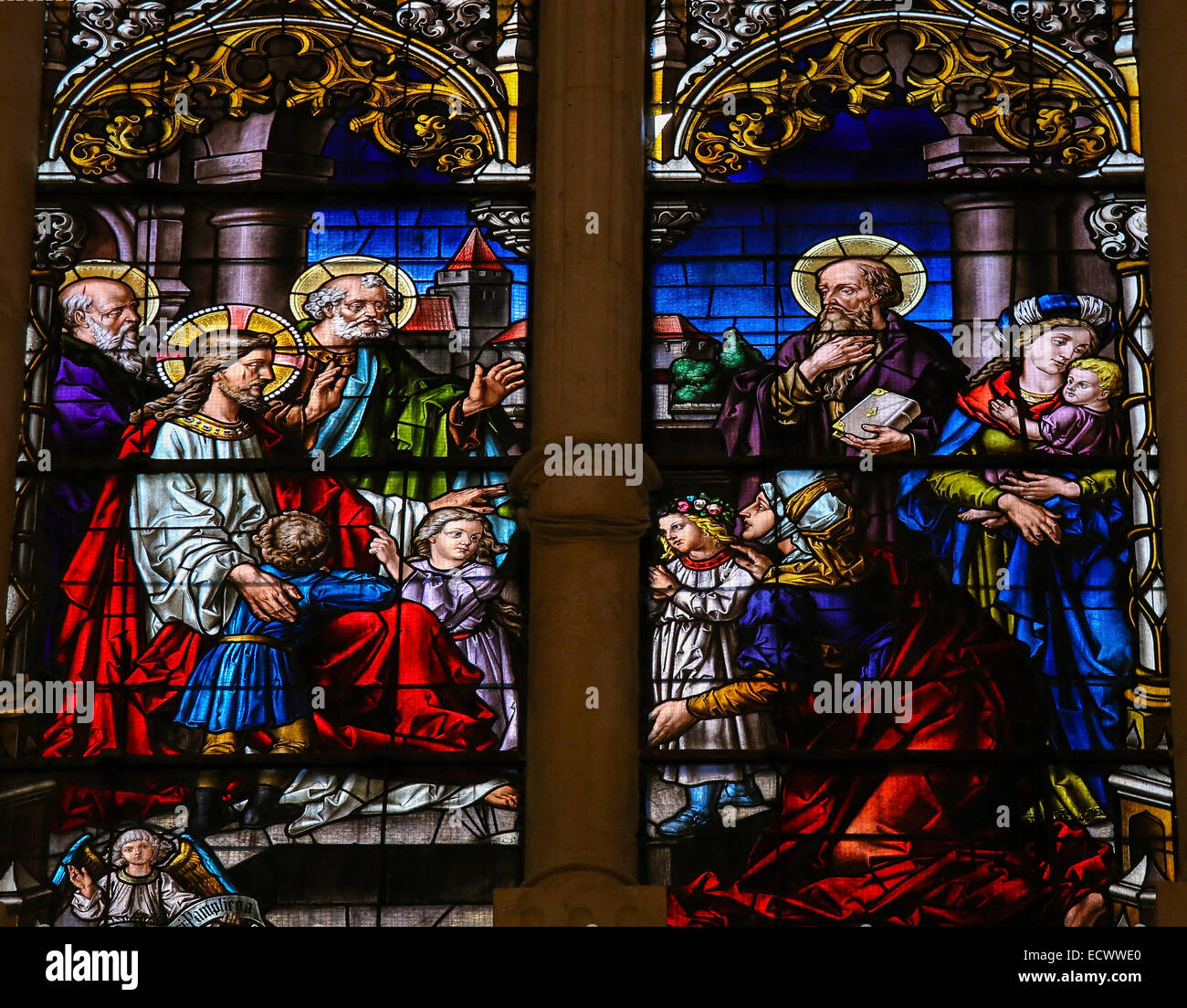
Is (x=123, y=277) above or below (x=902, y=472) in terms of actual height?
above

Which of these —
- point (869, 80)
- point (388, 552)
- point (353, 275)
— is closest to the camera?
point (388, 552)

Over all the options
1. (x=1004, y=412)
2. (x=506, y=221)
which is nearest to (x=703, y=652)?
(x=1004, y=412)

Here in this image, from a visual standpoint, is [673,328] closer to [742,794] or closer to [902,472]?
[902,472]

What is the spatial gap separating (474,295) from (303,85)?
1.51 metres

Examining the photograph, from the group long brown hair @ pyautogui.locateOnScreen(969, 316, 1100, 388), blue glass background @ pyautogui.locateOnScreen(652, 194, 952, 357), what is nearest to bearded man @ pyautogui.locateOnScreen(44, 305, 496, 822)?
blue glass background @ pyautogui.locateOnScreen(652, 194, 952, 357)

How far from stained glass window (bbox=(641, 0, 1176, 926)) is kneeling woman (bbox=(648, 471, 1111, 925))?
0.04 ft

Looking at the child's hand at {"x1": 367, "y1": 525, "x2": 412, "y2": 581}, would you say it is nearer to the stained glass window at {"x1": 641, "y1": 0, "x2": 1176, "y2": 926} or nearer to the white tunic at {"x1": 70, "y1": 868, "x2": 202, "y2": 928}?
the stained glass window at {"x1": 641, "y1": 0, "x2": 1176, "y2": 926}

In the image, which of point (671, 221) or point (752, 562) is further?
point (671, 221)

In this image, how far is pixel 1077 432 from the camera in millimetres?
12086

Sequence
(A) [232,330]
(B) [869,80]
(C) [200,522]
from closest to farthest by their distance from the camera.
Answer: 1. (C) [200,522]
2. (A) [232,330]
3. (B) [869,80]

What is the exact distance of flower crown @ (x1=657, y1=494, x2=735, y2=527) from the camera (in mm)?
11922

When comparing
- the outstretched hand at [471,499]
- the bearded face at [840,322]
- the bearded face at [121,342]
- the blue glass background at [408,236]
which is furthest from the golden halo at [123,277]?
the bearded face at [840,322]

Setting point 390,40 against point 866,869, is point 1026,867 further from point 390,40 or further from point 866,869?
point 390,40
